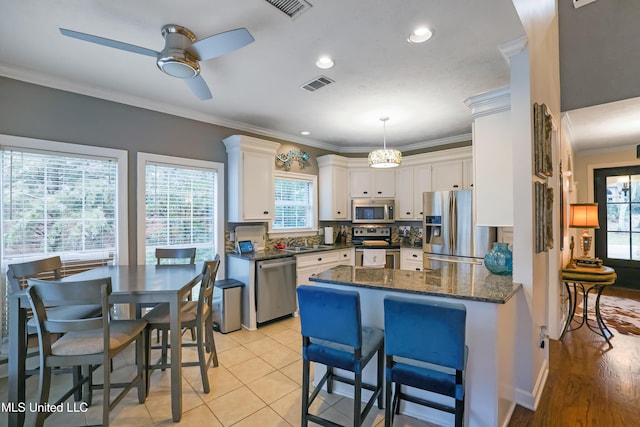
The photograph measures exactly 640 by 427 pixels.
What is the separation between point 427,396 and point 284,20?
108 inches

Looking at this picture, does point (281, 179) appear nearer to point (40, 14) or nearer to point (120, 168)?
point (120, 168)

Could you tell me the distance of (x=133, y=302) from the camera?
80.7 inches

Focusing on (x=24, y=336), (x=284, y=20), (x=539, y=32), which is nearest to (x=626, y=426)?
(x=539, y=32)

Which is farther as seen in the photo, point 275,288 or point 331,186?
point 331,186

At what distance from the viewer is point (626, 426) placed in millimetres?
1988

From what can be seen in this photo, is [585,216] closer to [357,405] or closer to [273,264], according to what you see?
[357,405]

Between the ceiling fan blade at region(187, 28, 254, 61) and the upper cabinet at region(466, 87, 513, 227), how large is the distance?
1909 mm

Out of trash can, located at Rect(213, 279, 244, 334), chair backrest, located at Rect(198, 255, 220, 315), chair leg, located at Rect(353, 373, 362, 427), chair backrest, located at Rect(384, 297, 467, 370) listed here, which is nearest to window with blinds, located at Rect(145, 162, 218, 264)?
trash can, located at Rect(213, 279, 244, 334)

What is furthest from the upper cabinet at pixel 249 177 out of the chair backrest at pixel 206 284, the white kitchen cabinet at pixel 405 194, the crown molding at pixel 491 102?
the crown molding at pixel 491 102

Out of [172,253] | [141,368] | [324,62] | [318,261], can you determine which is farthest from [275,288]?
[324,62]

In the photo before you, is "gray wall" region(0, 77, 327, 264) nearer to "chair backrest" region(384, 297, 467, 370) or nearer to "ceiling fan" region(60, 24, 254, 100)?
"ceiling fan" region(60, 24, 254, 100)

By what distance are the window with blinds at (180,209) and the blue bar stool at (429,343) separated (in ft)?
Result: 9.68

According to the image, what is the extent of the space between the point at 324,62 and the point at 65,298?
98.4 inches

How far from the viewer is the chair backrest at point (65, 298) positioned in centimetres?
171
